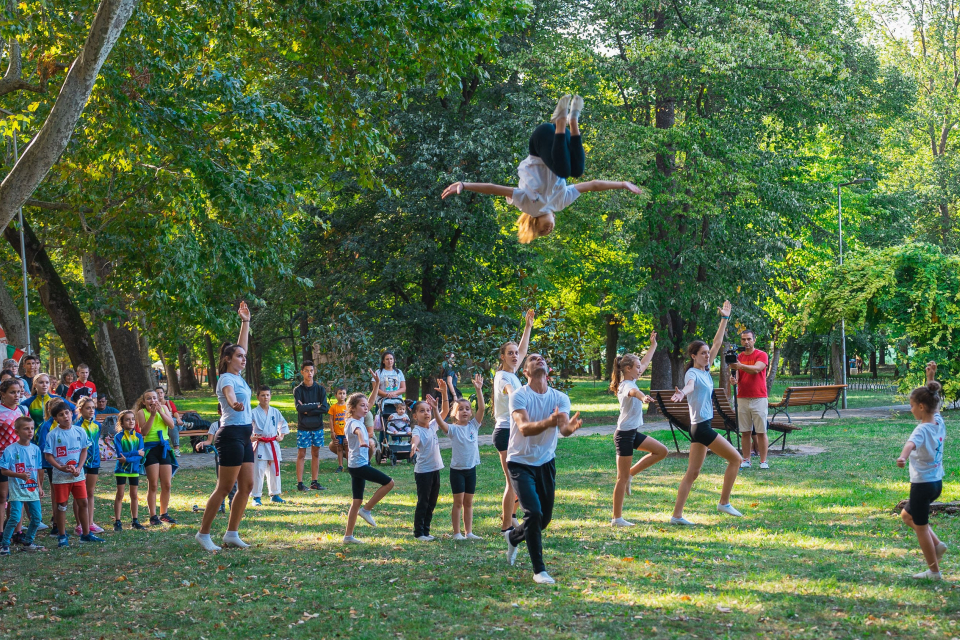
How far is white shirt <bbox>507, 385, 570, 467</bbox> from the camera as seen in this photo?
752cm

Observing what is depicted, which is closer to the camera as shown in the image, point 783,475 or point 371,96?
point 783,475

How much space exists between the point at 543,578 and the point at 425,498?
2.54 metres

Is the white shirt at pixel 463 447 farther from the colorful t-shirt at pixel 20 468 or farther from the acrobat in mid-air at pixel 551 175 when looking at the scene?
the colorful t-shirt at pixel 20 468

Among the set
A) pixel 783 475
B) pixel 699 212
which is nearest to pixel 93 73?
pixel 783 475

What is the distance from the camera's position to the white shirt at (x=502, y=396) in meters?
9.33

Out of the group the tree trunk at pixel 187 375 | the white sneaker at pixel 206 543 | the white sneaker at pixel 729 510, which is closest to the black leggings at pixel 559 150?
the white sneaker at pixel 729 510

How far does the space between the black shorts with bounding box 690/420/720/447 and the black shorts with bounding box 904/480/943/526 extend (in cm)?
264

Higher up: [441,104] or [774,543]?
[441,104]

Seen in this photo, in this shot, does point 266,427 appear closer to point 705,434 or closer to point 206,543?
point 206,543

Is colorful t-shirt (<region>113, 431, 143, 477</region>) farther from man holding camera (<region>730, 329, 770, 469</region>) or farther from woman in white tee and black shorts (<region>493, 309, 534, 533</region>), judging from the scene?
man holding camera (<region>730, 329, 770, 469</region>)

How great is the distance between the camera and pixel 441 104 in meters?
24.4

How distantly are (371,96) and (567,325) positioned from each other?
24.9 feet

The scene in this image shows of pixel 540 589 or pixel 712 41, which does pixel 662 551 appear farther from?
pixel 712 41

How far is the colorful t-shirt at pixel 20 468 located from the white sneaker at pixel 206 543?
6.55 feet
